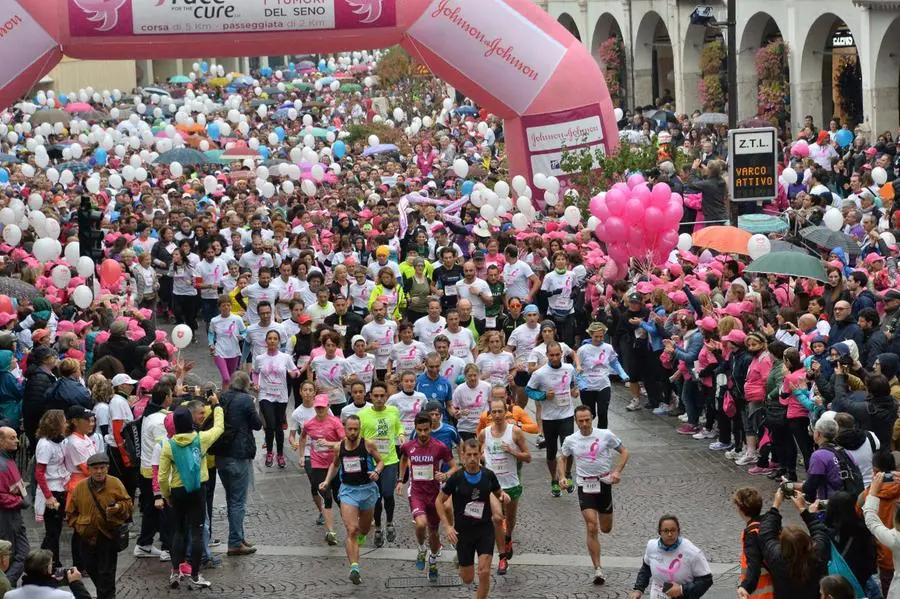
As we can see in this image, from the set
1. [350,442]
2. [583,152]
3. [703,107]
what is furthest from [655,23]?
[350,442]

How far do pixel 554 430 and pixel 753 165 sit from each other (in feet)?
20.7

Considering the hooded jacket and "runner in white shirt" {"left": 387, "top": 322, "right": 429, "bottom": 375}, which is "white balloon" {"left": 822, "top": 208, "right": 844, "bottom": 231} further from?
the hooded jacket

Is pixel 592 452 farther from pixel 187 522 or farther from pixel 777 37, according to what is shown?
pixel 777 37

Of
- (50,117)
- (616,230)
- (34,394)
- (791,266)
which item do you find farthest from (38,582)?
(50,117)

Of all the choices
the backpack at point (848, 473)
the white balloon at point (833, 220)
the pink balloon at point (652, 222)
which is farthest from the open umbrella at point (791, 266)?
the backpack at point (848, 473)

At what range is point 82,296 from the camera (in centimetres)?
1780

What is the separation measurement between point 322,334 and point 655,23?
30344mm

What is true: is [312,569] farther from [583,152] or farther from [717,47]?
[717,47]

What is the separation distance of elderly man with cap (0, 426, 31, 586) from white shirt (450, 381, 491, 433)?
390 centimetres

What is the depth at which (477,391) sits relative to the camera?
1459 cm

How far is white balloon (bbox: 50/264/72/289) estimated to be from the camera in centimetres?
1873

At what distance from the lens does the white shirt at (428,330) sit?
16828 mm

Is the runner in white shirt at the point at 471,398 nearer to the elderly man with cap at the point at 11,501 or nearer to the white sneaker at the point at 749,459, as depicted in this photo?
the white sneaker at the point at 749,459

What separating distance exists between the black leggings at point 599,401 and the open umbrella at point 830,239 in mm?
4290
